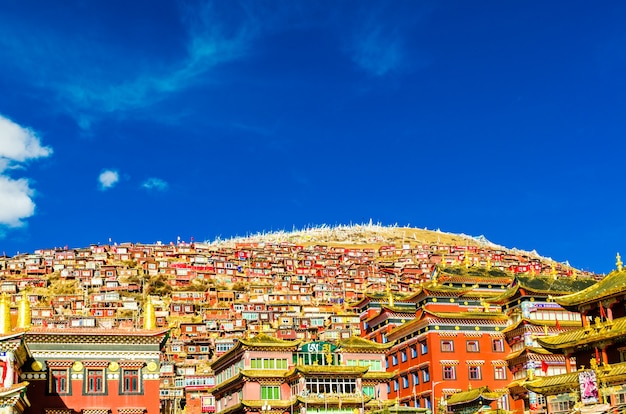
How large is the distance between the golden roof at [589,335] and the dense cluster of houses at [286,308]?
12413 mm

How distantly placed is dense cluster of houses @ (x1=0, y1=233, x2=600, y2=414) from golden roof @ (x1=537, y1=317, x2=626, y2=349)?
12413 mm

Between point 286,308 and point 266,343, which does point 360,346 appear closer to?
point 266,343

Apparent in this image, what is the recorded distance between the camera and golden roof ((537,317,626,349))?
42.9 meters

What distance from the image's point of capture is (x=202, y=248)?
184250 millimetres

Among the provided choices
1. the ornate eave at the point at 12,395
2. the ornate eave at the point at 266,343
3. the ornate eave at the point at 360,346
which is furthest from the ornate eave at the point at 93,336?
the ornate eave at the point at 360,346

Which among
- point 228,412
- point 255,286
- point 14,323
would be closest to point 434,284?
point 228,412

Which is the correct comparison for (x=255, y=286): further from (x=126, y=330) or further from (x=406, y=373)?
(x=126, y=330)

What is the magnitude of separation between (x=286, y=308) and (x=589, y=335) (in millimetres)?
103640

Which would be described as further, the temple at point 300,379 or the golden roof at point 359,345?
the golden roof at point 359,345

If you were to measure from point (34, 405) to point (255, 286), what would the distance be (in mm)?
114410

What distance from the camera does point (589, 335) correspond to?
4488 cm

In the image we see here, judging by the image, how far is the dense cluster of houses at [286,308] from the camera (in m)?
64.9

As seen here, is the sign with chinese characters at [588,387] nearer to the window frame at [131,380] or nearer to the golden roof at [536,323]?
the golden roof at [536,323]

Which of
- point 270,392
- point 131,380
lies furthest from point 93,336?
point 270,392
